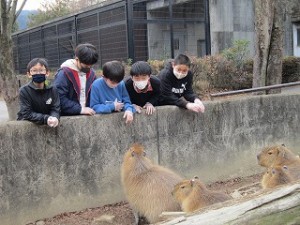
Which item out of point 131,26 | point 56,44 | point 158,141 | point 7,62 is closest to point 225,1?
point 131,26

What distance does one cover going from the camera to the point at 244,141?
577 centimetres

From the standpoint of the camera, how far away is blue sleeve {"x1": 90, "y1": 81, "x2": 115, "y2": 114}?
4.48 meters

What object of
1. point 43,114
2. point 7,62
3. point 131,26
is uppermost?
point 131,26

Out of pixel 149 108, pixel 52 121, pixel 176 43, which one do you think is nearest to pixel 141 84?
pixel 149 108

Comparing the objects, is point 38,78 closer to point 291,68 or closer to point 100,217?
point 100,217

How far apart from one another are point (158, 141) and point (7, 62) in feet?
11.0

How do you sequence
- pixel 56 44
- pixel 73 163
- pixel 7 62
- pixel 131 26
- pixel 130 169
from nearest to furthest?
pixel 130 169 < pixel 73 163 < pixel 7 62 < pixel 131 26 < pixel 56 44

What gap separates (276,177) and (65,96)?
81.5 inches

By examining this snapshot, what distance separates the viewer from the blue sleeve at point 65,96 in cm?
440

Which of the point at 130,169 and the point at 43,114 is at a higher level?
the point at 43,114

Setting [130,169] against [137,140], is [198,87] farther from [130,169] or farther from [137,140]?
[130,169]

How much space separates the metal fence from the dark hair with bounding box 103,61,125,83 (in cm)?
996

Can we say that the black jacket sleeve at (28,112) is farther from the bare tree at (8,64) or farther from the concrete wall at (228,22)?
the concrete wall at (228,22)

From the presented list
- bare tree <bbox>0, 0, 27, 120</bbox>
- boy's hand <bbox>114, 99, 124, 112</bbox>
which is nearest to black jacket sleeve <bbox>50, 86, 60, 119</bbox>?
boy's hand <bbox>114, 99, 124, 112</bbox>
